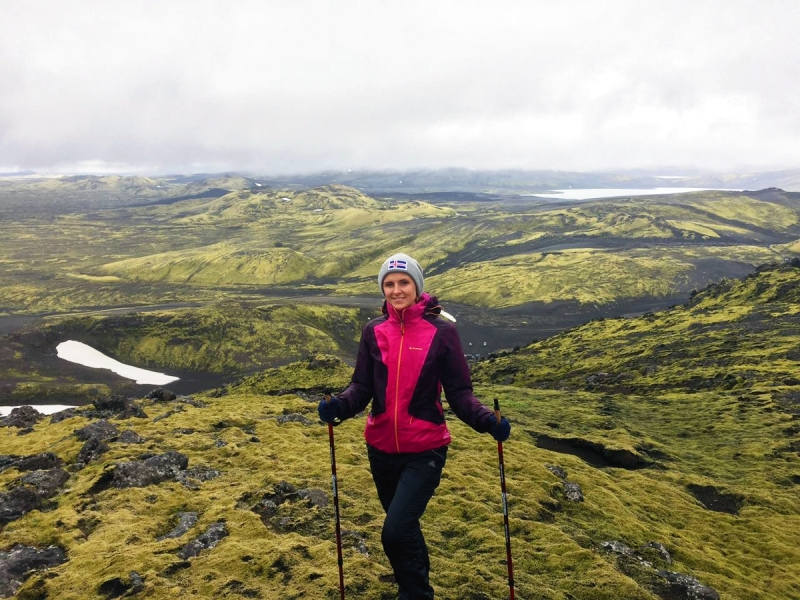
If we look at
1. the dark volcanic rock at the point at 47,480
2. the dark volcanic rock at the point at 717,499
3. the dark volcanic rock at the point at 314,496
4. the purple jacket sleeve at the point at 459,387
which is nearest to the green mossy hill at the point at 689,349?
the dark volcanic rock at the point at 717,499

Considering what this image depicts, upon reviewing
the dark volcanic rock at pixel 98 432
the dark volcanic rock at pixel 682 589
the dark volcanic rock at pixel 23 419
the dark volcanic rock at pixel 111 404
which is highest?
the dark volcanic rock at pixel 682 589

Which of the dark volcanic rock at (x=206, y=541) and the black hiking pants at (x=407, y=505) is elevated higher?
the black hiking pants at (x=407, y=505)

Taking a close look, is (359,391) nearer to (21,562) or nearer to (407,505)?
(407,505)

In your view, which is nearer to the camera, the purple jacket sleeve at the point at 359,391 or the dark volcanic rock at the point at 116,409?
the purple jacket sleeve at the point at 359,391

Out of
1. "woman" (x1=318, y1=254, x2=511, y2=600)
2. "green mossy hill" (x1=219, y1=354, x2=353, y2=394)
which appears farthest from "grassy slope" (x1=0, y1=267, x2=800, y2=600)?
"green mossy hill" (x1=219, y1=354, x2=353, y2=394)

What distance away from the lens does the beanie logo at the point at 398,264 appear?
764cm

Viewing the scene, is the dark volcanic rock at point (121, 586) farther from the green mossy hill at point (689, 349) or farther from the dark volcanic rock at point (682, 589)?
the green mossy hill at point (689, 349)

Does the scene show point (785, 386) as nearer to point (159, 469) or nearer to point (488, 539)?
point (488, 539)

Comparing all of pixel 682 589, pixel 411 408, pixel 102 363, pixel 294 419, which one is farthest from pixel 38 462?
pixel 102 363

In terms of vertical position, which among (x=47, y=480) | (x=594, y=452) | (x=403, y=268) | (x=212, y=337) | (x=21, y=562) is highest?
(x=403, y=268)

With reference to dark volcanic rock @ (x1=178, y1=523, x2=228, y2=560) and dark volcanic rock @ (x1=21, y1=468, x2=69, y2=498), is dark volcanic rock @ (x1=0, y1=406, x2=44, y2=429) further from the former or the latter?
dark volcanic rock @ (x1=178, y1=523, x2=228, y2=560)

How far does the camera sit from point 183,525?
13.1m

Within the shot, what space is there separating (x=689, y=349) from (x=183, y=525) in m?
68.3

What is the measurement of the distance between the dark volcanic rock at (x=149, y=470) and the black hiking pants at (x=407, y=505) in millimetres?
12261
